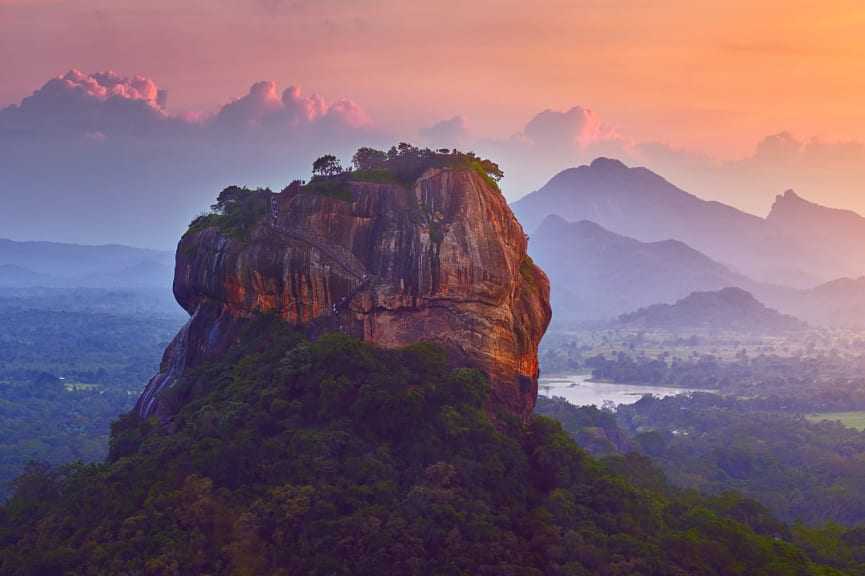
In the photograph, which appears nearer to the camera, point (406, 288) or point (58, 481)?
point (406, 288)

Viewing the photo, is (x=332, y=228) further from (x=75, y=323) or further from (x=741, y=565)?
(x=75, y=323)

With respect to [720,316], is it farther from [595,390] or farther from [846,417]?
[846,417]

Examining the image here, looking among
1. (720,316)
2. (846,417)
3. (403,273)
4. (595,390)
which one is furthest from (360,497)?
(720,316)

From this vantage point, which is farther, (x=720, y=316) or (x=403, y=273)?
(x=720, y=316)

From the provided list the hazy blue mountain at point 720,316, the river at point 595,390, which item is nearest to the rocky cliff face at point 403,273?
the river at point 595,390

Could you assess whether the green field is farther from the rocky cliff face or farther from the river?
the rocky cliff face

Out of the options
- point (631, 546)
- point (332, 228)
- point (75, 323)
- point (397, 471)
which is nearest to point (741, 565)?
point (631, 546)
